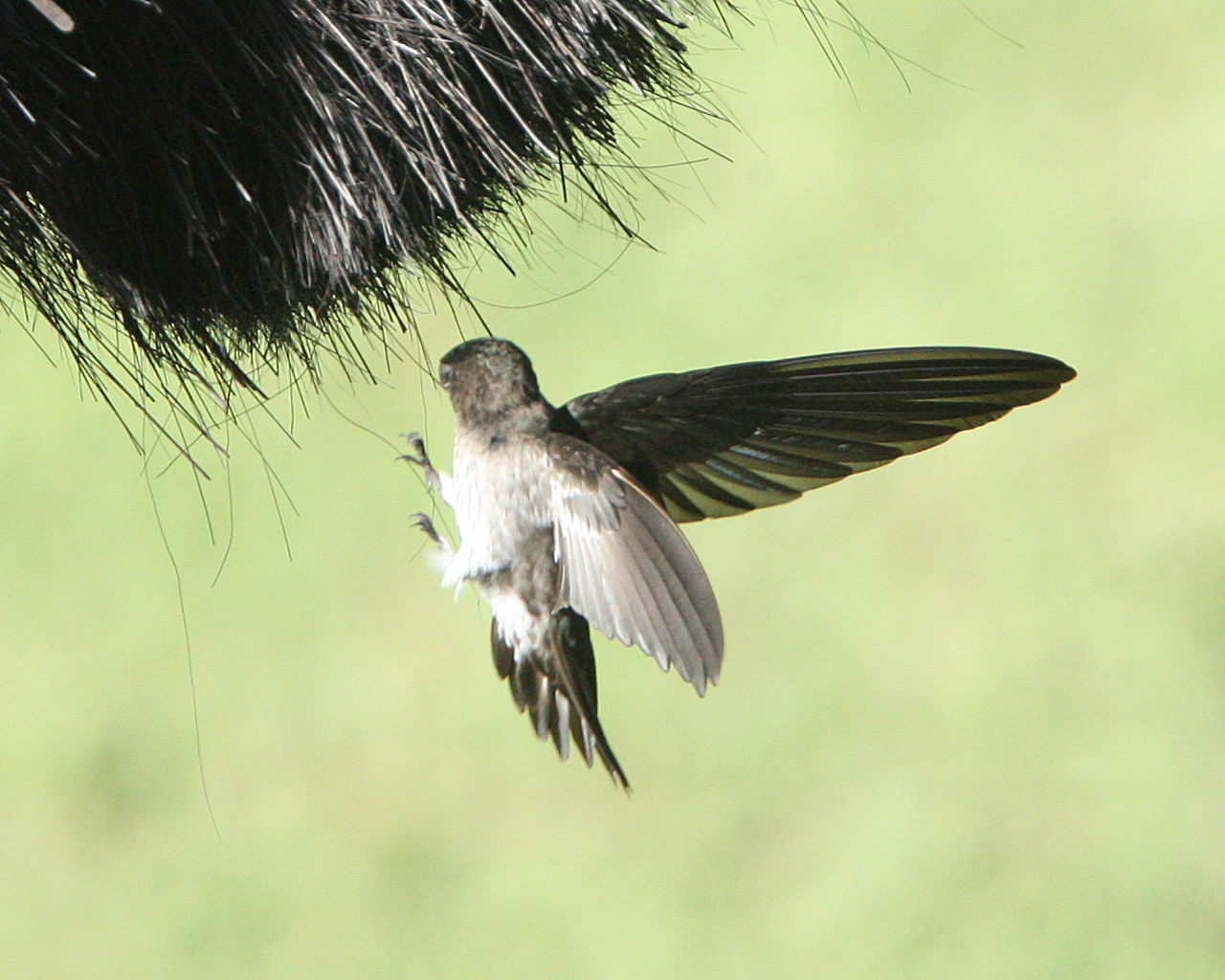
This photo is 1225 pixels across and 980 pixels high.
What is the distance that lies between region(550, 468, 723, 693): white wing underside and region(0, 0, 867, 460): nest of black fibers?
125mm

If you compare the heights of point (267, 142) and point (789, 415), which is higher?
point (267, 142)

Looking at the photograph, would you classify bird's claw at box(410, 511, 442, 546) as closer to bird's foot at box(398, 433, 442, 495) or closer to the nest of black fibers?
bird's foot at box(398, 433, 442, 495)

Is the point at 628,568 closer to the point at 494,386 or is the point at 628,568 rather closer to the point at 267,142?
the point at 494,386

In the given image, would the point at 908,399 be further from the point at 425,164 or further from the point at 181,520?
the point at 181,520

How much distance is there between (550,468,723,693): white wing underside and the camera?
67 cm

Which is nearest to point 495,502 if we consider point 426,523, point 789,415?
point 426,523

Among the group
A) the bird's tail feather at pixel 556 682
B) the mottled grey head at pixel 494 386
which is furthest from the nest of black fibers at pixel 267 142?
the bird's tail feather at pixel 556 682

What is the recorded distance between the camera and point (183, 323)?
0.68 m

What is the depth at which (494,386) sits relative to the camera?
0.77 meters

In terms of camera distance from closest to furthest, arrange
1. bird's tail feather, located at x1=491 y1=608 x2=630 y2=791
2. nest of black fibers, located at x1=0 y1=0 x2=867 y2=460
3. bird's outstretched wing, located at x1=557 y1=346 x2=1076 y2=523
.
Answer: nest of black fibers, located at x1=0 y1=0 x2=867 y2=460 → bird's outstretched wing, located at x1=557 y1=346 x2=1076 y2=523 → bird's tail feather, located at x1=491 y1=608 x2=630 y2=791

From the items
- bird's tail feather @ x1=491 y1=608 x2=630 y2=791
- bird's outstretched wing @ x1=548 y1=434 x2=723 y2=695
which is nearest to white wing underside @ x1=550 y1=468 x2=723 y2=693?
bird's outstretched wing @ x1=548 y1=434 x2=723 y2=695

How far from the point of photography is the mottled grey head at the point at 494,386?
765mm

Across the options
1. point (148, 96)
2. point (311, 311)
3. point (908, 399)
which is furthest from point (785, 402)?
point (148, 96)

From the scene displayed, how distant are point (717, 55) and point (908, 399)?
124 cm
